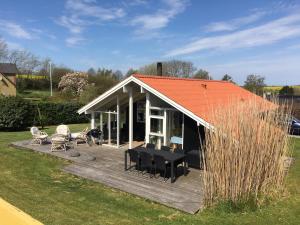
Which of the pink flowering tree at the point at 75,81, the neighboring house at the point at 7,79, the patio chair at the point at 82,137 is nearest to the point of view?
the patio chair at the point at 82,137

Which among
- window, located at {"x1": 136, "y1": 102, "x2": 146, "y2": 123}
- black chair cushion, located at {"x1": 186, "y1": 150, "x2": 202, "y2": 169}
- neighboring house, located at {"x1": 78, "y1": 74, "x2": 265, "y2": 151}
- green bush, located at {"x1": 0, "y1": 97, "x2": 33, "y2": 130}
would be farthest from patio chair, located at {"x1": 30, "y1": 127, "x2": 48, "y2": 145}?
black chair cushion, located at {"x1": 186, "y1": 150, "x2": 202, "y2": 169}

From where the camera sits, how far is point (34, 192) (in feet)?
29.0

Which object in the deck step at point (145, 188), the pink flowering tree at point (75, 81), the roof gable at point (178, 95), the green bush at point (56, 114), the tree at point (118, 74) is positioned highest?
the tree at point (118, 74)

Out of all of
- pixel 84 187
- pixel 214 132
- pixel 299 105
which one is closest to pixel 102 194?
pixel 84 187

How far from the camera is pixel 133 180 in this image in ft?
33.8

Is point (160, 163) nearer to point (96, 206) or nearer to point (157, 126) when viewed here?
point (96, 206)

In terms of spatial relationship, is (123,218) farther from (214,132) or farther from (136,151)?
(136,151)

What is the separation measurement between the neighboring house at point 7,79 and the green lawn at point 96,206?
123 ft

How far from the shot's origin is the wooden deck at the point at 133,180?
8695 millimetres

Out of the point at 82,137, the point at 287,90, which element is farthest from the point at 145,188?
the point at 287,90

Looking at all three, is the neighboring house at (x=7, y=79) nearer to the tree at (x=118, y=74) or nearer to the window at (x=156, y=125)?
the tree at (x=118, y=74)

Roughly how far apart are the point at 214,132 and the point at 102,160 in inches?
251

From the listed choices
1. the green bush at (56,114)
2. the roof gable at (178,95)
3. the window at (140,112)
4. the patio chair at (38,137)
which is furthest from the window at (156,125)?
the green bush at (56,114)

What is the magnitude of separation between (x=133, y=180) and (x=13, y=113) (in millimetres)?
13995
